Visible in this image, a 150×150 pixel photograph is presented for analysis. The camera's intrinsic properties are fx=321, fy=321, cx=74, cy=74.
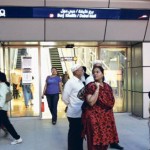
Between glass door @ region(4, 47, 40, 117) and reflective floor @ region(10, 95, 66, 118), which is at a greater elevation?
glass door @ region(4, 47, 40, 117)

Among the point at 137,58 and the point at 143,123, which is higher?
the point at 137,58

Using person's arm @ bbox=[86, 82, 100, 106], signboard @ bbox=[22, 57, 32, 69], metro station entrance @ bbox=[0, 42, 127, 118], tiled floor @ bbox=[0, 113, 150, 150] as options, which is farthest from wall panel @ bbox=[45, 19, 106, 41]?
person's arm @ bbox=[86, 82, 100, 106]

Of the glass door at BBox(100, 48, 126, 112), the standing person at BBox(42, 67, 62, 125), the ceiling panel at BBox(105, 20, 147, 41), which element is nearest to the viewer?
the standing person at BBox(42, 67, 62, 125)

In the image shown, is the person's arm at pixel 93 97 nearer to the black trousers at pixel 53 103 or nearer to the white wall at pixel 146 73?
the black trousers at pixel 53 103

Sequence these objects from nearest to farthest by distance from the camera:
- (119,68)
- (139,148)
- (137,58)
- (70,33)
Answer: (139,148)
(70,33)
(137,58)
(119,68)

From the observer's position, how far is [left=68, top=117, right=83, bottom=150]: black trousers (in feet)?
18.6

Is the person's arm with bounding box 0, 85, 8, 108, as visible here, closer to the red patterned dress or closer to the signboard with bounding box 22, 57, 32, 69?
the red patterned dress

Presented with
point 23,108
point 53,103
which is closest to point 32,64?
point 23,108

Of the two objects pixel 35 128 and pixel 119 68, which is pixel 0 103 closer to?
pixel 35 128

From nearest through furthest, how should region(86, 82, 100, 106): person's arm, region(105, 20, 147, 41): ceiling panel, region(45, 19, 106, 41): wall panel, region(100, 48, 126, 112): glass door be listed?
1. region(86, 82, 100, 106): person's arm
2. region(45, 19, 106, 41): wall panel
3. region(105, 20, 147, 41): ceiling panel
4. region(100, 48, 126, 112): glass door

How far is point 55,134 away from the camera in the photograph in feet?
26.4

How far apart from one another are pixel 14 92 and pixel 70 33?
2.97m

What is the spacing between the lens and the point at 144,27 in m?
10.1

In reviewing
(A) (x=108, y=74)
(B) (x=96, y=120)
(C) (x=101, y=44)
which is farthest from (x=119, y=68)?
(B) (x=96, y=120)
